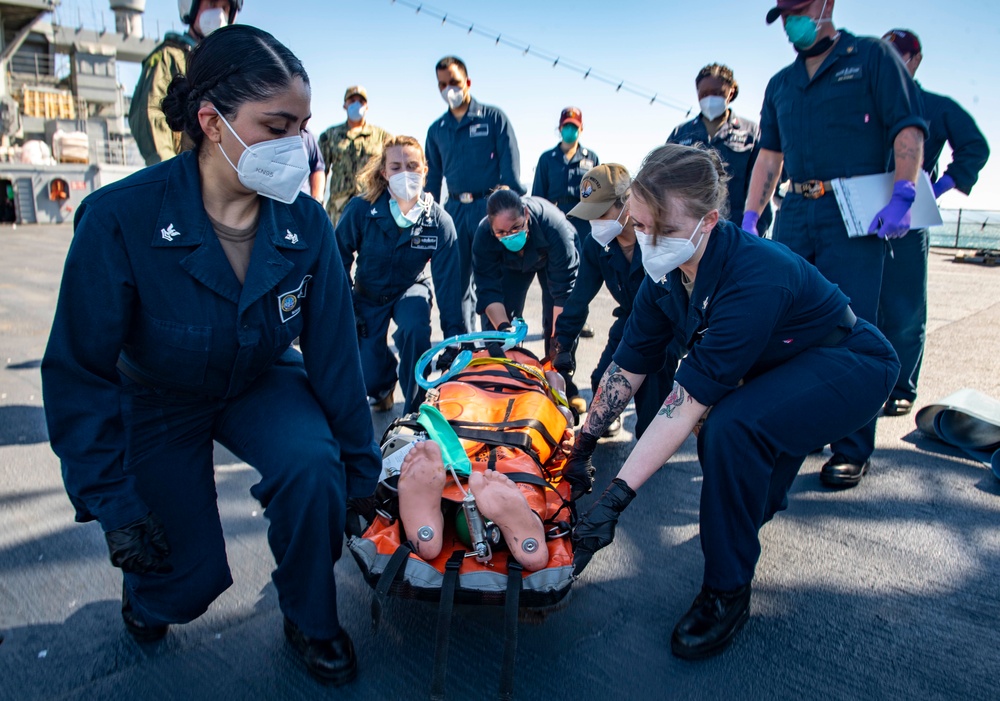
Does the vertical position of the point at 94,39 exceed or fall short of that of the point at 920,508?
it exceeds it

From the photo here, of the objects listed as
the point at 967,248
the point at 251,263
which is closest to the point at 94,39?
the point at 967,248

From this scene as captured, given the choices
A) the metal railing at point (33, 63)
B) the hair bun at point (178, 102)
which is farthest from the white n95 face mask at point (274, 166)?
the metal railing at point (33, 63)

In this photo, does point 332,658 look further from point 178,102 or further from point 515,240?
point 515,240

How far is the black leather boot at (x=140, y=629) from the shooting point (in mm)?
2021

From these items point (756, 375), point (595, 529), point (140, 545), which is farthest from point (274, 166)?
point (756, 375)

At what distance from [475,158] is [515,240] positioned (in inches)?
76.6

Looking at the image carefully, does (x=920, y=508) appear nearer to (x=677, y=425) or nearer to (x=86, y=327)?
(x=677, y=425)

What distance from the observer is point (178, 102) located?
1.81 metres

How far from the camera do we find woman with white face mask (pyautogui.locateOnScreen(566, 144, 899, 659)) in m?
2.01

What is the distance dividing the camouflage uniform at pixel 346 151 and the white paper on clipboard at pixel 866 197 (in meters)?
4.06

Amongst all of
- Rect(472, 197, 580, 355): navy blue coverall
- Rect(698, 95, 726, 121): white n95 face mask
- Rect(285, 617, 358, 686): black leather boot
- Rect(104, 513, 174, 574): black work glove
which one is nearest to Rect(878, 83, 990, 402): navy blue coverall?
Rect(698, 95, 726, 121): white n95 face mask

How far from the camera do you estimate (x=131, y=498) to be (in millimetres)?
1720

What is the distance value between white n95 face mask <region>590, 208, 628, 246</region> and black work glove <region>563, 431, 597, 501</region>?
102cm

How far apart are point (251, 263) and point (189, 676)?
1.17 metres
